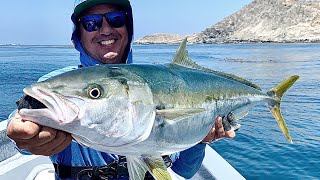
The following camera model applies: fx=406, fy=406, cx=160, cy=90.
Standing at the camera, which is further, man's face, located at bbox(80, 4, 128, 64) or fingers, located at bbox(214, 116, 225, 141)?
man's face, located at bbox(80, 4, 128, 64)

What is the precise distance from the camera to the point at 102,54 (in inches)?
128

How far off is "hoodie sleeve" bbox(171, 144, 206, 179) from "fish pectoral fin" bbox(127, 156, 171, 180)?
1.04 m

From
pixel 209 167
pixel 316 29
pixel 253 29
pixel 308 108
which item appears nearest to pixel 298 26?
pixel 316 29

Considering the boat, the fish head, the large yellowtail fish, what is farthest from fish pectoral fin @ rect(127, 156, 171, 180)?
the boat

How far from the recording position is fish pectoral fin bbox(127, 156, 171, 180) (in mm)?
2232

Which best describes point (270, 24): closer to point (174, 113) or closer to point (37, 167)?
point (37, 167)

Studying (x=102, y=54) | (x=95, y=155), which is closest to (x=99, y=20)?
(x=102, y=54)

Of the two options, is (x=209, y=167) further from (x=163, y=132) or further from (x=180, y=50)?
(x=163, y=132)

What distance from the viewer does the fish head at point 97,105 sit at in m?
1.85

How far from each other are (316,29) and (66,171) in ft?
424

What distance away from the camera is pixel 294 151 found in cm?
975

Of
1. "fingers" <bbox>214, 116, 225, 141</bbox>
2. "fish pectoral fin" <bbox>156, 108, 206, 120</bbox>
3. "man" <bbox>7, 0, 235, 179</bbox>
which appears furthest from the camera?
"man" <bbox>7, 0, 235, 179</bbox>

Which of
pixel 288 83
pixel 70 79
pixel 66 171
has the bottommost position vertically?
pixel 66 171

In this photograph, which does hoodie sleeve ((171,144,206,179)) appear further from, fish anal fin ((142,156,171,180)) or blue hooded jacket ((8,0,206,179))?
fish anal fin ((142,156,171,180))
